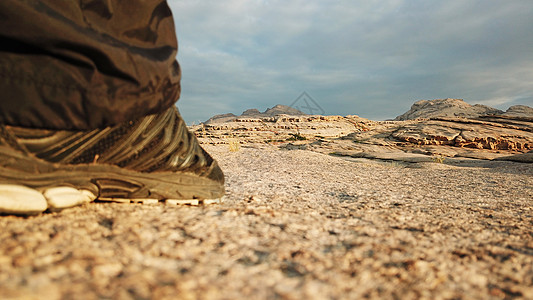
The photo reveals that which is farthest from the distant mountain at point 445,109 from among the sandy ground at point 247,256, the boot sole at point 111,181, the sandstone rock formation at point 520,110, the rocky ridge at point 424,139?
the boot sole at point 111,181

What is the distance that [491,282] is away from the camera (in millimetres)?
684

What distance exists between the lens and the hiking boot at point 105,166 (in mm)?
823

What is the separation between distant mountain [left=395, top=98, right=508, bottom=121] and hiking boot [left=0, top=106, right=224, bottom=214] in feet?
113

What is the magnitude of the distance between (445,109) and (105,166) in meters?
41.5

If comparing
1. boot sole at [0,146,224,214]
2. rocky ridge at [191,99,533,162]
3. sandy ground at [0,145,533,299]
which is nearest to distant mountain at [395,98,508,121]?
rocky ridge at [191,99,533,162]

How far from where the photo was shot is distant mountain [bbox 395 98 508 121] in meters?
31.8

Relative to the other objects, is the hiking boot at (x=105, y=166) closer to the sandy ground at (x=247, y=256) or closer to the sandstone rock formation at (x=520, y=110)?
the sandy ground at (x=247, y=256)

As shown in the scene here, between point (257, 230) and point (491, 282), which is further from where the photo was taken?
point (257, 230)

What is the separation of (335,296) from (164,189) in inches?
32.9

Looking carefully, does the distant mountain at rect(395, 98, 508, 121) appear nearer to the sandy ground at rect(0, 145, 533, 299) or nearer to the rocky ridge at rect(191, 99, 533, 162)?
the rocky ridge at rect(191, 99, 533, 162)

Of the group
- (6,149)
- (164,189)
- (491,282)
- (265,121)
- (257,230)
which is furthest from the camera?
(265,121)

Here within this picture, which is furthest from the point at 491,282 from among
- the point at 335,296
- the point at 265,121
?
the point at 265,121

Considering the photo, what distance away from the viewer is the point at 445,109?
35219 mm

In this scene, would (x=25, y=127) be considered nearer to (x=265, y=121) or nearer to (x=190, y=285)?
(x=190, y=285)
